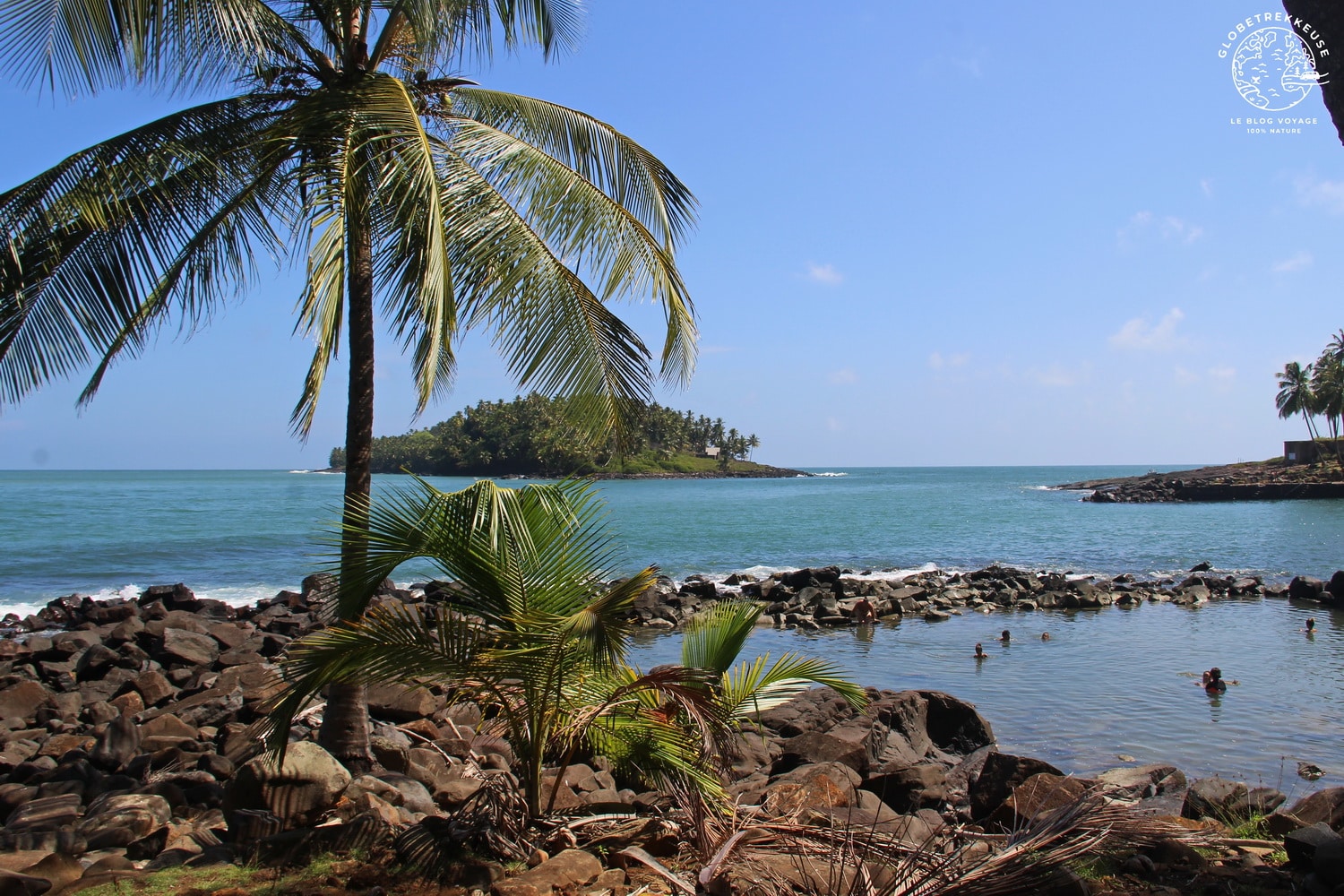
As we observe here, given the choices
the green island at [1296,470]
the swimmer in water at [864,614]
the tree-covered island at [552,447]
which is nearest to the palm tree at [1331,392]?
the green island at [1296,470]

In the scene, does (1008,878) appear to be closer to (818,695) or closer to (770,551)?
(818,695)

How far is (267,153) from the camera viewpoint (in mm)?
6629

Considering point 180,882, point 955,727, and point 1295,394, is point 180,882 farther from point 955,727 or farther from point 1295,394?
point 1295,394

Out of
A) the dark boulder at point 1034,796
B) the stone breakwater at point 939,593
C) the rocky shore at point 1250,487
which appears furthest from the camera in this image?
the rocky shore at point 1250,487

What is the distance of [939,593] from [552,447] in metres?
17.0

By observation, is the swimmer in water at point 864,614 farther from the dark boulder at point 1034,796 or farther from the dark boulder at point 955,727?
the dark boulder at point 1034,796

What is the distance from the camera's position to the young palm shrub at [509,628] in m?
4.89

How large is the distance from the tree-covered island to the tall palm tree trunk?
0.68 feet

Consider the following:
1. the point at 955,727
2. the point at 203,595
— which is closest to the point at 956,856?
the point at 955,727

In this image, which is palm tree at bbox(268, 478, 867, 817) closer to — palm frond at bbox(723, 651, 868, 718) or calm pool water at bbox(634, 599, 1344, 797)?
palm frond at bbox(723, 651, 868, 718)

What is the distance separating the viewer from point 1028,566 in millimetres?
31344

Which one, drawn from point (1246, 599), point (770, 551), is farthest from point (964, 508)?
point (1246, 599)

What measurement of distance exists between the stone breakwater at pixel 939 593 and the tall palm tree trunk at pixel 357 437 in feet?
43.5

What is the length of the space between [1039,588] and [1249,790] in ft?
57.1
